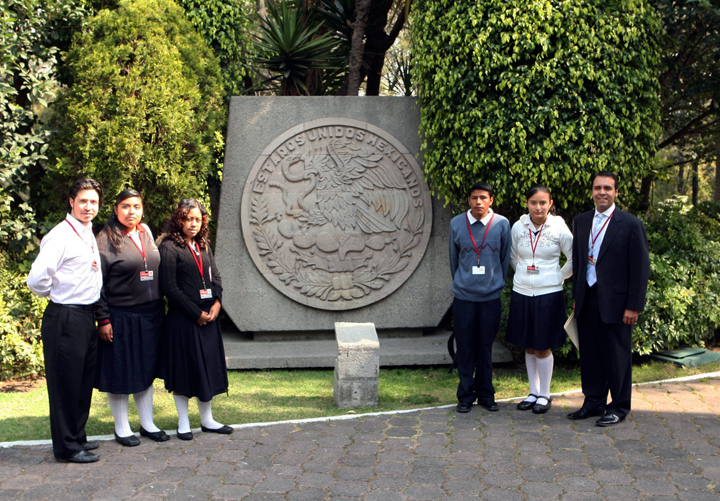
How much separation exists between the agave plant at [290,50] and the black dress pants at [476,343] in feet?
15.1

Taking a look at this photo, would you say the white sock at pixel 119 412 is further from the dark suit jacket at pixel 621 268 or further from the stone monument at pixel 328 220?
the dark suit jacket at pixel 621 268

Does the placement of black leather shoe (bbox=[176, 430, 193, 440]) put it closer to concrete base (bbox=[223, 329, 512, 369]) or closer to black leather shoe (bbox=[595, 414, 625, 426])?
concrete base (bbox=[223, 329, 512, 369])

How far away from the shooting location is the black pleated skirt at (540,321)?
4738 mm

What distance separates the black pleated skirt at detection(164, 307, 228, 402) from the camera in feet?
14.0

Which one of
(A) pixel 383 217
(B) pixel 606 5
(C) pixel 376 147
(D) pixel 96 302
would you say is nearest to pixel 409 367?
(A) pixel 383 217

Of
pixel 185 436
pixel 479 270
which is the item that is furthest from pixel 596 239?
pixel 185 436

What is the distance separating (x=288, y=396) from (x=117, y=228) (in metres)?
2.09

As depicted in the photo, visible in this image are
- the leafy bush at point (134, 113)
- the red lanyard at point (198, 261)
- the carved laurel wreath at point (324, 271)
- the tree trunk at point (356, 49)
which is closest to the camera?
the red lanyard at point (198, 261)

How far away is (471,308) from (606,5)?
125 inches

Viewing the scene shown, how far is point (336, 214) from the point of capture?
265 inches

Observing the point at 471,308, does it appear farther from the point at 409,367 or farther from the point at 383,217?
the point at 383,217

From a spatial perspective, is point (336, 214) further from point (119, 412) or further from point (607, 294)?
point (119, 412)

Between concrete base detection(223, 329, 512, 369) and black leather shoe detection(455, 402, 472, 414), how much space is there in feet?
4.94

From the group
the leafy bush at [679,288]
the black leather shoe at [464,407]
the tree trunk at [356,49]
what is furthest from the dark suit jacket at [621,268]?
the tree trunk at [356,49]
